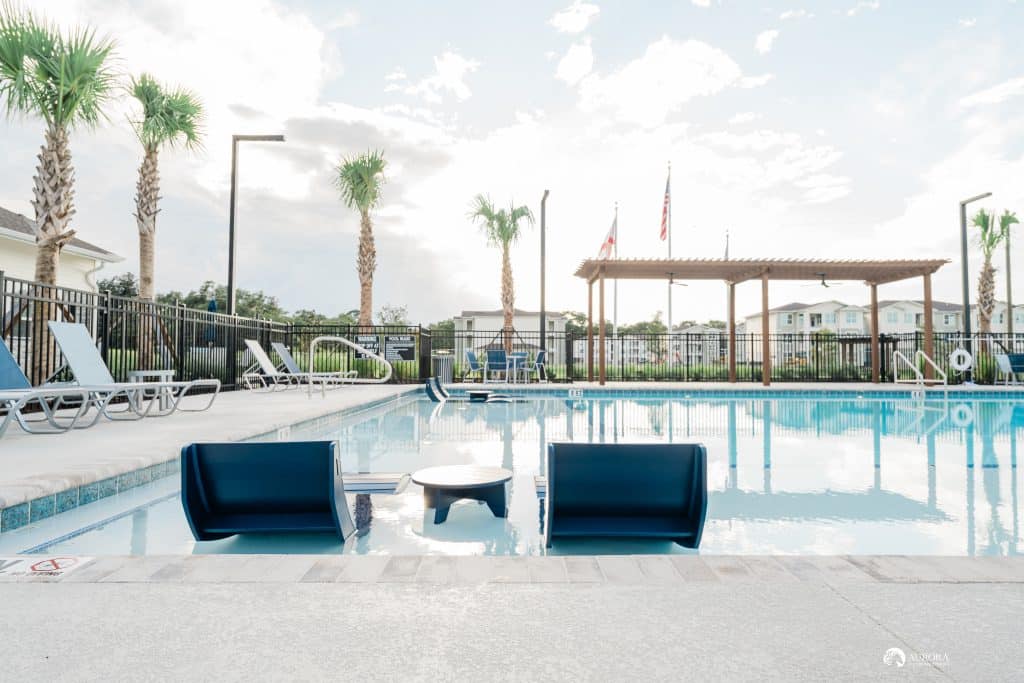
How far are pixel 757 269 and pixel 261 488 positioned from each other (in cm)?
1448

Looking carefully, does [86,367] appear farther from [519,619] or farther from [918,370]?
[918,370]

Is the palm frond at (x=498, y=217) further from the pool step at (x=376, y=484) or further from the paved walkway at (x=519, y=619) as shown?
the paved walkway at (x=519, y=619)

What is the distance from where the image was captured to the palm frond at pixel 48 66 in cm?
862

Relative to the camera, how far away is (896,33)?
12383 mm

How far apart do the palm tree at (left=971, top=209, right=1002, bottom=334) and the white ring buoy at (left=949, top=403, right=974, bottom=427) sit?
44.4 feet

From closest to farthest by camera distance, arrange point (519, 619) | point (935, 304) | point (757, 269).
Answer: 1. point (519, 619)
2. point (757, 269)
3. point (935, 304)

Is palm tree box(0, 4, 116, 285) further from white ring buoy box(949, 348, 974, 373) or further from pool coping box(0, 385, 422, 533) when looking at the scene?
white ring buoy box(949, 348, 974, 373)

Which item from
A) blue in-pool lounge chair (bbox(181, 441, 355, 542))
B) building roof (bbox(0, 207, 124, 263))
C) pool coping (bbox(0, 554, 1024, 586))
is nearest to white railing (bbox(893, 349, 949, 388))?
pool coping (bbox(0, 554, 1024, 586))

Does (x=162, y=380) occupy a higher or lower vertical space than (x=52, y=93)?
lower

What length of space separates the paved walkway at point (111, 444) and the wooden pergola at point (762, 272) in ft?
27.6

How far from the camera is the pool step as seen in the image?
4.01 metres

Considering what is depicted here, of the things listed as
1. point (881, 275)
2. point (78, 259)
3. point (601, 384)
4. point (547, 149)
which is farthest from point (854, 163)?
point (78, 259)

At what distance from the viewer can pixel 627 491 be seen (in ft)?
9.22

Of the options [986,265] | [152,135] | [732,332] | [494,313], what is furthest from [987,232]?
[494,313]
